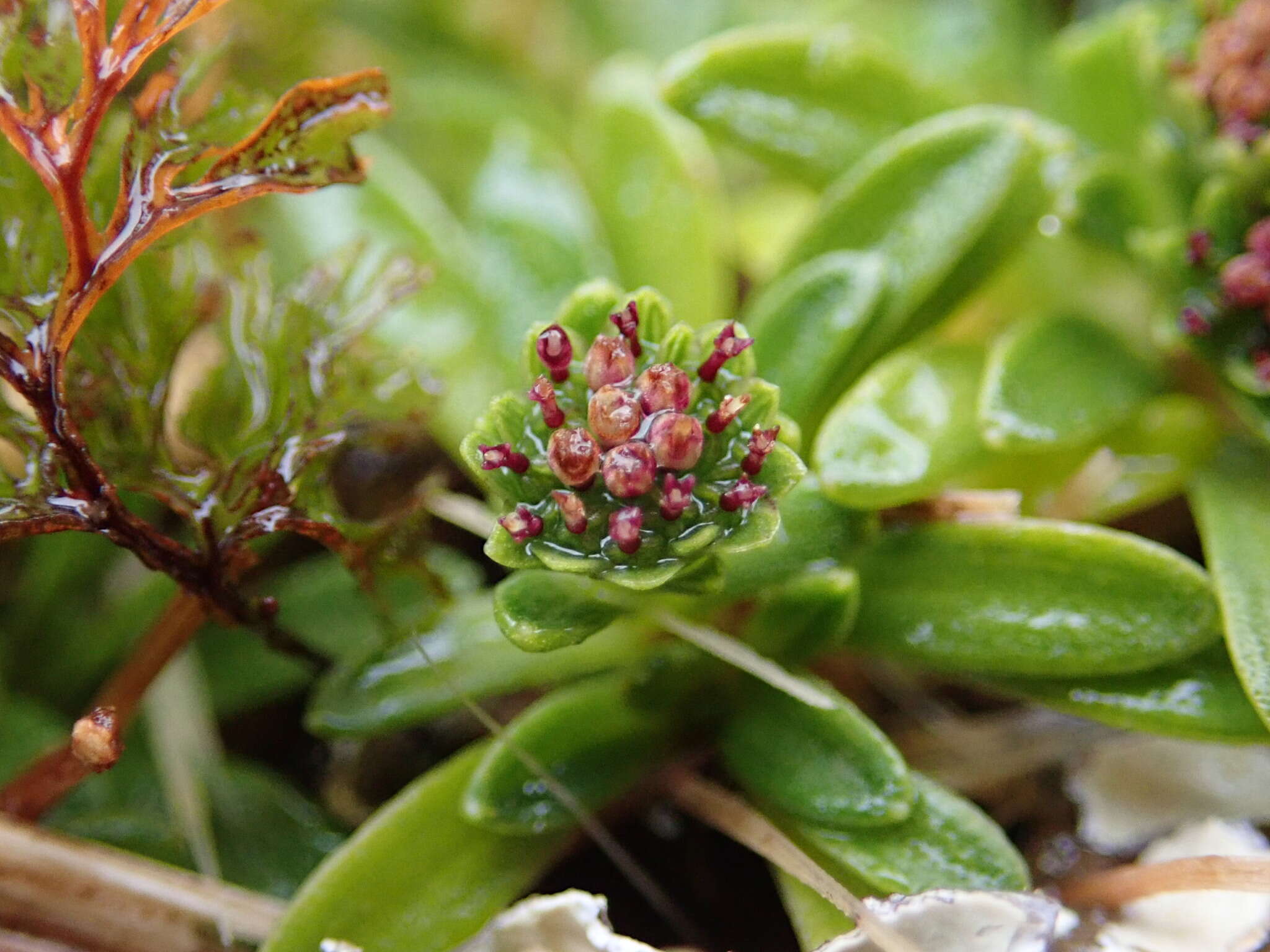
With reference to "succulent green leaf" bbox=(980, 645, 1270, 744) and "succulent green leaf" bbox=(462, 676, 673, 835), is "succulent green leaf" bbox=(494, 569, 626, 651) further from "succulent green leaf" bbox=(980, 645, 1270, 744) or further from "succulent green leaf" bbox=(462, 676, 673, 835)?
"succulent green leaf" bbox=(980, 645, 1270, 744)

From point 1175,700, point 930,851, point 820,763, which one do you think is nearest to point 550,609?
point 820,763

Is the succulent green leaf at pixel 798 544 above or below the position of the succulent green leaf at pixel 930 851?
above

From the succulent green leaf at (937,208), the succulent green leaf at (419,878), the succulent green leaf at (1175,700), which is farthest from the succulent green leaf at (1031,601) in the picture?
the succulent green leaf at (419,878)

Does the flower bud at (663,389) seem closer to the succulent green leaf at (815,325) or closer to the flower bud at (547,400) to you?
the flower bud at (547,400)

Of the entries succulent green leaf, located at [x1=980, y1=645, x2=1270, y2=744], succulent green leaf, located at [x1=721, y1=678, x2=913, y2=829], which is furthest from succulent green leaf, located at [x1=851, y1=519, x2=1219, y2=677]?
succulent green leaf, located at [x1=721, y1=678, x2=913, y2=829]

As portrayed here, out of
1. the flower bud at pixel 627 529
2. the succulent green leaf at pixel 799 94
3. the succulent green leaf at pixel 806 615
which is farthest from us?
the succulent green leaf at pixel 799 94
